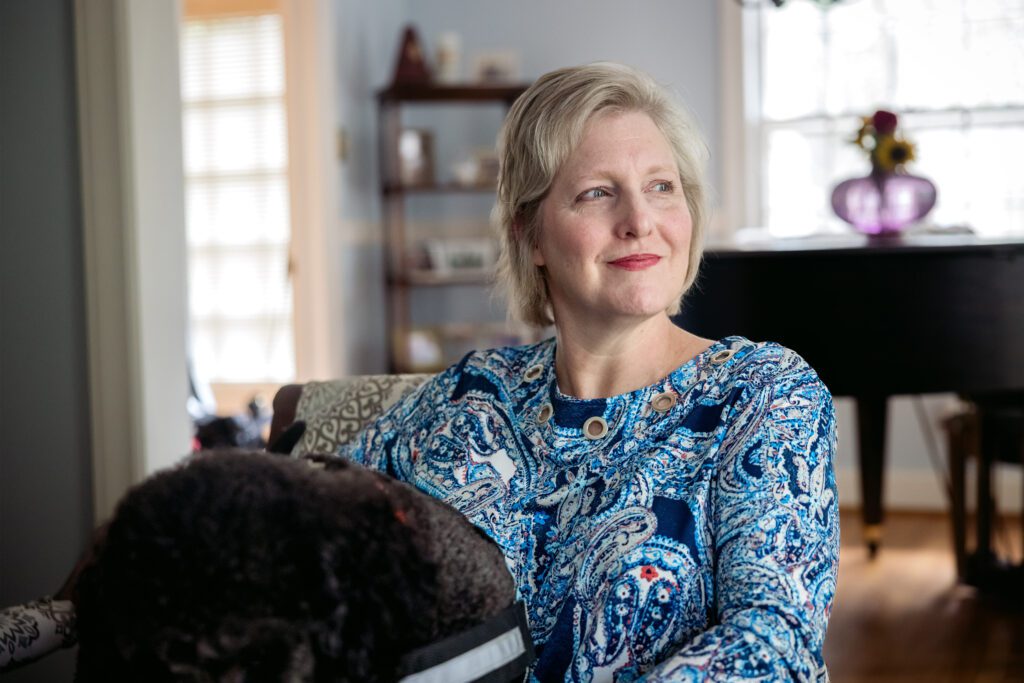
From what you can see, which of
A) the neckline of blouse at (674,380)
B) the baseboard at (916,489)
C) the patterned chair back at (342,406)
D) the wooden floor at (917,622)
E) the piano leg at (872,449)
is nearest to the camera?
the neckline of blouse at (674,380)

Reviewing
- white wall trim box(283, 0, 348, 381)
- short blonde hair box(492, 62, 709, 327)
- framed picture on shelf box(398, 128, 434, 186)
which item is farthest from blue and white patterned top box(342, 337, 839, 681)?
framed picture on shelf box(398, 128, 434, 186)

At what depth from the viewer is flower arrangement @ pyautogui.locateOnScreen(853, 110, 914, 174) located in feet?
10.3

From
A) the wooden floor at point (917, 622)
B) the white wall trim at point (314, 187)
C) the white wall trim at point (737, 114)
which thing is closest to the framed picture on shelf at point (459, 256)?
the white wall trim at point (314, 187)

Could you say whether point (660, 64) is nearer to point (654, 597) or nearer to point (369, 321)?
point (369, 321)

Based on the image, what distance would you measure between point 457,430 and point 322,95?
3645 mm

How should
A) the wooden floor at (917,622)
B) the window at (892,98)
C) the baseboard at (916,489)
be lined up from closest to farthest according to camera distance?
the wooden floor at (917,622) → the baseboard at (916,489) → the window at (892,98)

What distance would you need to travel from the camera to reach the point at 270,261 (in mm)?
5367

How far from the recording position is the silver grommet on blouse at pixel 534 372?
1.50 metres

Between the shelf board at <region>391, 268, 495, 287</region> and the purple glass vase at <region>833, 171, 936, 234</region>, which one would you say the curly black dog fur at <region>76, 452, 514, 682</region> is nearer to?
the purple glass vase at <region>833, 171, 936, 234</region>

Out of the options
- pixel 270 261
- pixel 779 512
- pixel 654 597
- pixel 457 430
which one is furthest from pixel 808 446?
pixel 270 261

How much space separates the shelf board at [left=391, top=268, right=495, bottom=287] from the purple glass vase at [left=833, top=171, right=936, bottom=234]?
219cm

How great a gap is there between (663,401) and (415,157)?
4015 mm

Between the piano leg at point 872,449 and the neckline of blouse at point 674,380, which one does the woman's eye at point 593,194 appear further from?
the piano leg at point 872,449

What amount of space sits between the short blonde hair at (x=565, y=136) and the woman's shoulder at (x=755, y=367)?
20 cm
